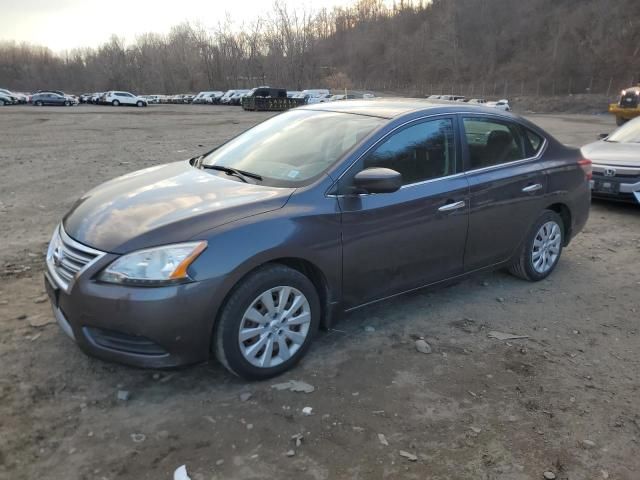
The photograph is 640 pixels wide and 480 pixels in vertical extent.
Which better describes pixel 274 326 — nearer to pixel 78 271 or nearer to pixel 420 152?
pixel 78 271

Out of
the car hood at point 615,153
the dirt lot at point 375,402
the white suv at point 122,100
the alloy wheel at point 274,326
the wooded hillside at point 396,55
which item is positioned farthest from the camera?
the wooded hillside at point 396,55

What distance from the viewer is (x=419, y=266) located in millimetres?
3965

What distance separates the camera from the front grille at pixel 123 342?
292 centimetres

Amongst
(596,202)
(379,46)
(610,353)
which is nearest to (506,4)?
(379,46)

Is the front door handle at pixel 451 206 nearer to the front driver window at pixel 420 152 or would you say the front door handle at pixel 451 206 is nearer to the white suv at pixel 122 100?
the front driver window at pixel 420 152

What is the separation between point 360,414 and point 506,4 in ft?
325

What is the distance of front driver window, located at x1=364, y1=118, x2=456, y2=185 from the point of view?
3774 millimetres

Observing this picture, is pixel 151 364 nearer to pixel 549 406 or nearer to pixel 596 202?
pixel 549 406

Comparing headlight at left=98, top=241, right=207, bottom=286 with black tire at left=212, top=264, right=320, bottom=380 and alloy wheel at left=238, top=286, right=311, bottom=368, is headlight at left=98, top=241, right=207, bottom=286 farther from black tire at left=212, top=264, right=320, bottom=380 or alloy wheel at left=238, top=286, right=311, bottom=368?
alloy wheel at left=238, top=286, right=311, bottom=368

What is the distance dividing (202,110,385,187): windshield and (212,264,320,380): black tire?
685 millimetres

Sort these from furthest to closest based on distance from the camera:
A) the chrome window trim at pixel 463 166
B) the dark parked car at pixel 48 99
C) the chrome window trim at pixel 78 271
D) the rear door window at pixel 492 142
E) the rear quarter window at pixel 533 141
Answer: the dark parked car at pixel 48 99
the rear quarter window at pixel 533 141
the rear door window at pixel 492 142
the chrome window trim at pixel 463 166
the chrome window trim at pixel 78 271

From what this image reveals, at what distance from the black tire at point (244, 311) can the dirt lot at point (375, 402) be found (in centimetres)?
13

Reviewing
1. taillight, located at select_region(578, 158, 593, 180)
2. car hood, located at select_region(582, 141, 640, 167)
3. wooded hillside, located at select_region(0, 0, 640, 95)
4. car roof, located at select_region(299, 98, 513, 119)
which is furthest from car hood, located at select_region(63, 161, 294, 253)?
wooded hillside, located at select_region(0, 0, 640, 95)

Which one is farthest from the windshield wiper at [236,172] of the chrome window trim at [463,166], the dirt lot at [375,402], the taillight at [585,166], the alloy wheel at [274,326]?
the taillight at [585,166]
